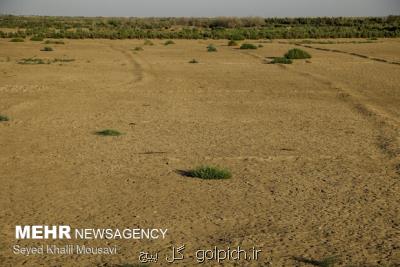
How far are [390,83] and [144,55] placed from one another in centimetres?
1827

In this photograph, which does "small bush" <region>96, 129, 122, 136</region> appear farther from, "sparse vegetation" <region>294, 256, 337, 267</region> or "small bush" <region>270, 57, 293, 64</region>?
"small bush" <region>270, 57, 293, 64</region>

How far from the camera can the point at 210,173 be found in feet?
34.0

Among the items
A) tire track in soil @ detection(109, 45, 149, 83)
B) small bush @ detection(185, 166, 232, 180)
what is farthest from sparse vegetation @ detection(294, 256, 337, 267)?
tire track in soil @ detection(109, 45, 149, 83)

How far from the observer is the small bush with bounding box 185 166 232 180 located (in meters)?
10.3

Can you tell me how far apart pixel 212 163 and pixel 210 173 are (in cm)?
95

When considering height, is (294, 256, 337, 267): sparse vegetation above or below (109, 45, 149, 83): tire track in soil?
above

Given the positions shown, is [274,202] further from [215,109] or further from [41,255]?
[215,109]

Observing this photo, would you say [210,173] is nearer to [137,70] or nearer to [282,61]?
[137,70]

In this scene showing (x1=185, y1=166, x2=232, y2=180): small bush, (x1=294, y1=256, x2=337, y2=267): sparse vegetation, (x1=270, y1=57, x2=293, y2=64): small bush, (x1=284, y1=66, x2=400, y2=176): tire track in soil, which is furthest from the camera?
(x1=270, y1=57, x2=293, y2=64): small bush

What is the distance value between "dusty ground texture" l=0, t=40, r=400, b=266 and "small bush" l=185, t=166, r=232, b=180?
0.20 m

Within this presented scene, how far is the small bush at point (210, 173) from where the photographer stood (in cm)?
1030

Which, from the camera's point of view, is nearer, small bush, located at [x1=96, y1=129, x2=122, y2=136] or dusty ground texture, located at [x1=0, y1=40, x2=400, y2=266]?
dusty ground texture, located at [x1=0, y1=40, x2=400, y2=266]

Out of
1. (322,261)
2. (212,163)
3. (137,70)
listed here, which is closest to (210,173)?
(212,163)

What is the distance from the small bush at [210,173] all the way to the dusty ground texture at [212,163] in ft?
0.66
